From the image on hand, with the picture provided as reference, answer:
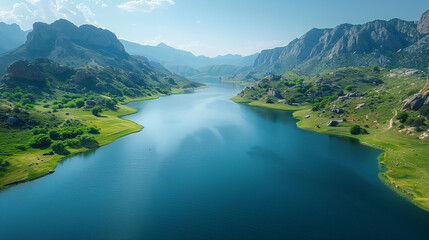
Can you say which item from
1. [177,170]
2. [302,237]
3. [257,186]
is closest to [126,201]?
[177,170]

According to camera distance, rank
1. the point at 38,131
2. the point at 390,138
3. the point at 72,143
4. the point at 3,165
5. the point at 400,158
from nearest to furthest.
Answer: the point at 3,165 < the point at 400,158 < the point at 72,143 < the point at 390,138 < the point at 38,131

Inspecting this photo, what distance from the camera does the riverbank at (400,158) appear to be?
55562mm

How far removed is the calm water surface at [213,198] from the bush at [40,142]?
20224 millimetres

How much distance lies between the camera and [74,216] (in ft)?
149

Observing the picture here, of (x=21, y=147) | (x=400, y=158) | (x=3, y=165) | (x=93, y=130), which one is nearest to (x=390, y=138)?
(x=400, y=158)

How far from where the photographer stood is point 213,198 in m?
52.1

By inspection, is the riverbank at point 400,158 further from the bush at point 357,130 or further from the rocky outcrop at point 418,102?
the rocky outcrop at point 418,102

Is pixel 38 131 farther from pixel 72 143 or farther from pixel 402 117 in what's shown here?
pixel 402 117

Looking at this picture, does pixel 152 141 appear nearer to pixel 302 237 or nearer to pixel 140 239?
pixel 140 239

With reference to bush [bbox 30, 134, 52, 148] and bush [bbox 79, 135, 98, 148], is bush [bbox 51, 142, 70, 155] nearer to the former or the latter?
bush [bbox 30, 134, 52, 148]

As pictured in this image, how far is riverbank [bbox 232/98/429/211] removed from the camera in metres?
55.6

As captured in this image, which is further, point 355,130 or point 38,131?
point 355,130

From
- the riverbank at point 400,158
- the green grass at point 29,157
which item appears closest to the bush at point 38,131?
the green grass at point 29,157

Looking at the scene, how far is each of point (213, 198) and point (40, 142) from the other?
278ft
